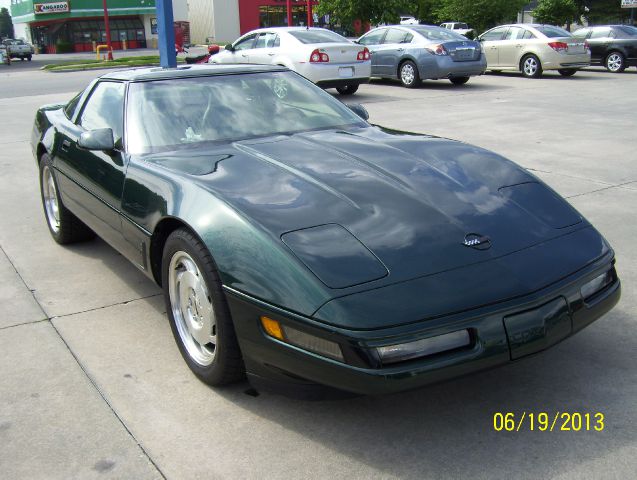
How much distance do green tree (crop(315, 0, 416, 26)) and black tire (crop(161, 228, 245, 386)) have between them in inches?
915

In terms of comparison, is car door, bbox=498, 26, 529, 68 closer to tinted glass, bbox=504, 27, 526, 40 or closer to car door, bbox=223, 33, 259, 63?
tinted glass, bbox=504, 27, 526, 40

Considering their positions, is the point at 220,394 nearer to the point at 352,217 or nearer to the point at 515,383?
the point at 352,217

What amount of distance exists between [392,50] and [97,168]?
13.0 meters

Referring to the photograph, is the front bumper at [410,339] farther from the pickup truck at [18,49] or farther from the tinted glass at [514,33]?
the pickup truck at [18,49]

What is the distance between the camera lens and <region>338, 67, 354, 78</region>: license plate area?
13.7 metres

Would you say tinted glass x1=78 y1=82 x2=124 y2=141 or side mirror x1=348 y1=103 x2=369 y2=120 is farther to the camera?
side mirror x1=348 y1=103 x2=369 y2=120

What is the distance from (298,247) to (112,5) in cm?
6844

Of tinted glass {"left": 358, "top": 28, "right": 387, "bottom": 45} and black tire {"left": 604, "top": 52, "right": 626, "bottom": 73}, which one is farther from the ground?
tinted glass {"left": 358, "top": 28, "right": 387, "bottom": 45}

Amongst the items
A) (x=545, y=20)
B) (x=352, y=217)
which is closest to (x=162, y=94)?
(x=352, y=217)

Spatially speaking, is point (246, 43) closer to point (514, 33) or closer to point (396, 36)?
point (396, 36)

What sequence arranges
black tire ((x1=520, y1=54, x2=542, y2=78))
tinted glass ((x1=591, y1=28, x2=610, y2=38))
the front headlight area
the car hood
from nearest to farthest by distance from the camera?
the front headlight area, the car hood, black tire ((x1=520, y1=54, x2=542, y2=78)), tinted glass ((x1=591, y1=28, x2=610, y2=38))

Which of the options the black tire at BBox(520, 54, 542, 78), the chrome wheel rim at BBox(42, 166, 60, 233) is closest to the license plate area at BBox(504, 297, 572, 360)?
the chrome wheel rim at BBox(42, 166, 60, 233)

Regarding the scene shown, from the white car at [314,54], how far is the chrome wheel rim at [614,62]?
9.10 metres

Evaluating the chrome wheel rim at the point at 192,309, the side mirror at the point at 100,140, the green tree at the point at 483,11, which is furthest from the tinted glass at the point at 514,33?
the green tree at the point at 483,11
